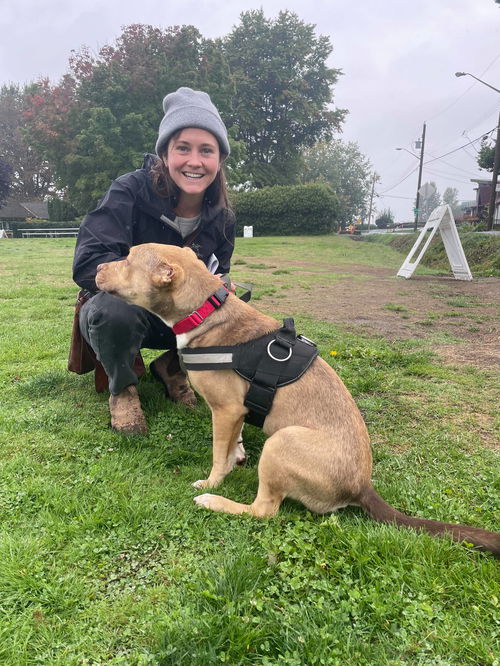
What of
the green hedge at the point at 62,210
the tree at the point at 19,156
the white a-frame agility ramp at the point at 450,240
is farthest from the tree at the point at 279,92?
the white a-frame agility ramp at the point at 450,240

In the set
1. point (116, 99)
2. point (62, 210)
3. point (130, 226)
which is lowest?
point (130, 226)

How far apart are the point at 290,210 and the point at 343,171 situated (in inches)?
2153

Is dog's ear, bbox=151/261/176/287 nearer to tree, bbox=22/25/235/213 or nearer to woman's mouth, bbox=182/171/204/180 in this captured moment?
woman's mouth, bbox=182/171/204/180

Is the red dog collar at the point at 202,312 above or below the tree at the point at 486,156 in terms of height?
below

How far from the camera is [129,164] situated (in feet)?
111

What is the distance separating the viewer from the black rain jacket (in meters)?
3.38

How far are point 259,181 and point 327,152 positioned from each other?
44.4m

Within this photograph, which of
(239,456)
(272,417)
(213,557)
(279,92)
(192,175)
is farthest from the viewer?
(279,92)

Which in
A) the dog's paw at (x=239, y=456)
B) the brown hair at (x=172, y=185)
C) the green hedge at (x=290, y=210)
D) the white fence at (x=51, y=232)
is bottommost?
the dog's paw at (x=239, y=456)

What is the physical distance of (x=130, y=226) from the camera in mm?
3670

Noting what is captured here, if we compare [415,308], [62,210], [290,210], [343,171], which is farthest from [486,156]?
[343,171]

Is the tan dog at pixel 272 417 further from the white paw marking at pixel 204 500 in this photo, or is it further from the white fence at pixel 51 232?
the white fence at pixel 51 232

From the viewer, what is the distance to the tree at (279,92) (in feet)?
155

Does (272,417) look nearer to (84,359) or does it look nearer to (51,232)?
(84,359)
